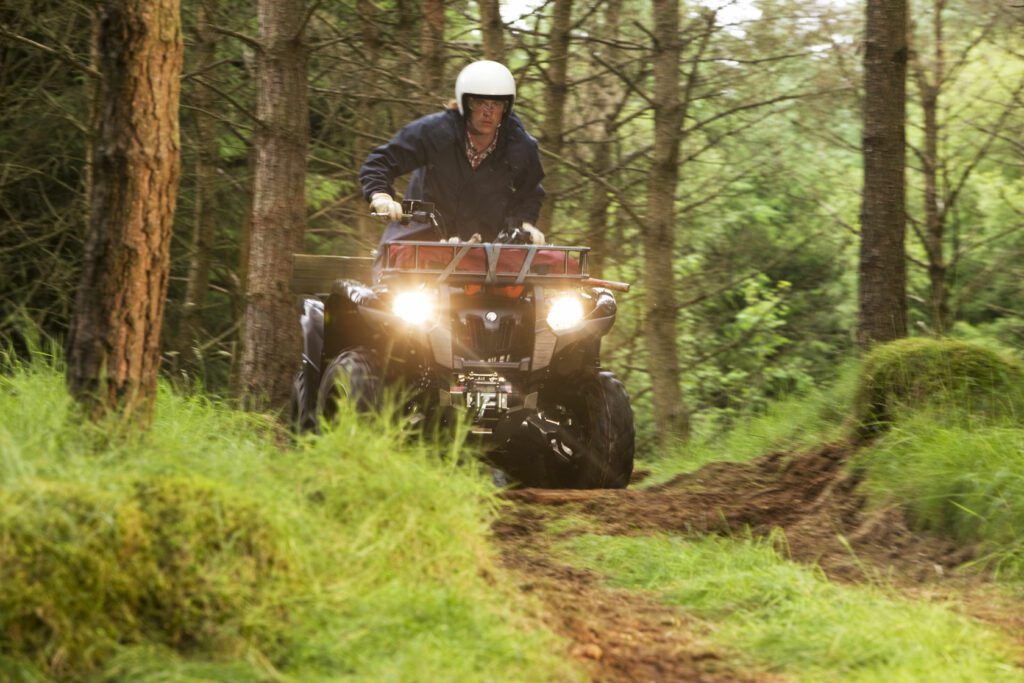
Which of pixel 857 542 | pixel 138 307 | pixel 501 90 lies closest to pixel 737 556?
pixel 857 542

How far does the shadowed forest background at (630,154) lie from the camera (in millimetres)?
12297

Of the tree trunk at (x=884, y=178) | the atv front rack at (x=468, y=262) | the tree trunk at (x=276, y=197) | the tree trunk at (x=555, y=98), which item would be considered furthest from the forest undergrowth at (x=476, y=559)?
the tree trunk at (x=555, y=98)

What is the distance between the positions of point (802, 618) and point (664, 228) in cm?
739

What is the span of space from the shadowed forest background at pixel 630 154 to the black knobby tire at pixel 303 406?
120 cm

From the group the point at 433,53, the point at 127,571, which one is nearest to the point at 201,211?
the point at 433,53

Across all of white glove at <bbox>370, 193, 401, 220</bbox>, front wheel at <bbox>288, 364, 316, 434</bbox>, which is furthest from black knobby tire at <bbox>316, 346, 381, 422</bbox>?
white glove at <bbox>370, 193, 401, 220</bbox>

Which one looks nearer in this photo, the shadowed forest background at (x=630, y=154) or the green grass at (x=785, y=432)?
the green grass at (x=785, y=432)

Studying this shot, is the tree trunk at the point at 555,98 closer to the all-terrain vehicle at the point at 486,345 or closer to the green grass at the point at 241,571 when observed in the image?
the all-terrain vehicle at the point at 486,345

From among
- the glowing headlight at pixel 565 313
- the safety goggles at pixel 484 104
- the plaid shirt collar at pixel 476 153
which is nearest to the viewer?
the glowing headlight at pixel 565 313

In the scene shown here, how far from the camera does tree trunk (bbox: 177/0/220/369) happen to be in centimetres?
1282

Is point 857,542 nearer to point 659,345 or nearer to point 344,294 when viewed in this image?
point 344,294

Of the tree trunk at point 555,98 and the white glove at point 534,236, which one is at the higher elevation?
the tree trunk at point 555,98

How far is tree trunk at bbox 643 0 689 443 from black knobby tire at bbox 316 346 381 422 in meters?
5.08

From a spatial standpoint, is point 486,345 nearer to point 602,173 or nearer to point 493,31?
point 493,31
